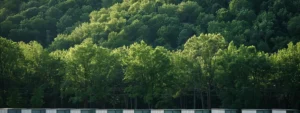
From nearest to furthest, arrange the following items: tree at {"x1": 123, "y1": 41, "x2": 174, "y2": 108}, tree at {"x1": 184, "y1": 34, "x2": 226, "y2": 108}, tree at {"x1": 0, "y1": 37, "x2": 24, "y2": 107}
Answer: tree at {"x1": 123, "y1": 41, "x2": 174, "y2": 108}
tree at {"x1": 184, "y1": 34, "x2": 226, "y2": 108}
tree at {"x1": 0, "y1": 37, "x2": 24, "y2": 107}

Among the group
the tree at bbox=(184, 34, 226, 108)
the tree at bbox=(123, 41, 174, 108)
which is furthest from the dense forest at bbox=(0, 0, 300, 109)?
the tree at bbox=(123, 41, 174, 108)

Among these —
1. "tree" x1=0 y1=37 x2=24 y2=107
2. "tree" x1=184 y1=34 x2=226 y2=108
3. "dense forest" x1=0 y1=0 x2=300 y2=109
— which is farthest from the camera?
"tree" x1=0 y1=37 x2=24 y2=107

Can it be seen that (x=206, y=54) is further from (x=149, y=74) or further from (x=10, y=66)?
(x=10, y=66)

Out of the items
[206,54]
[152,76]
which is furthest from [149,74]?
[206,54]

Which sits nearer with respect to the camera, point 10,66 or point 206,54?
point 206,54

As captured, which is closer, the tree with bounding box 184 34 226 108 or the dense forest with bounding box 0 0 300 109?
the dense forest with bounding box 0 0 300 109

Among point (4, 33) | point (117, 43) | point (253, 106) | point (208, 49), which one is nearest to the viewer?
point (253, 106)

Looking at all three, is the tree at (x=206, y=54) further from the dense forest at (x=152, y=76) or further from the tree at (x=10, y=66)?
the tree at (x=10, y=66)

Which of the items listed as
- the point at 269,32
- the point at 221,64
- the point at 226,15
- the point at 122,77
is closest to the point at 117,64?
the point at 122,77

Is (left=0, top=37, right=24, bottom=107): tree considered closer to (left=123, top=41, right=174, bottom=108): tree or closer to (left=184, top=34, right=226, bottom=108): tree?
(left=123, top=41, right=174, bottom=108): tree

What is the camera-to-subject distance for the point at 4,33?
195 metres

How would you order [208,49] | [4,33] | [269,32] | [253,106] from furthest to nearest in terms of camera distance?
[4,33] → [269,32] → [208,49] → [253,106]

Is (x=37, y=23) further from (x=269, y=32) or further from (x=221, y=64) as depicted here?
(x=221, y=64)

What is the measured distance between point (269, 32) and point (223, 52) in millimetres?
49605
